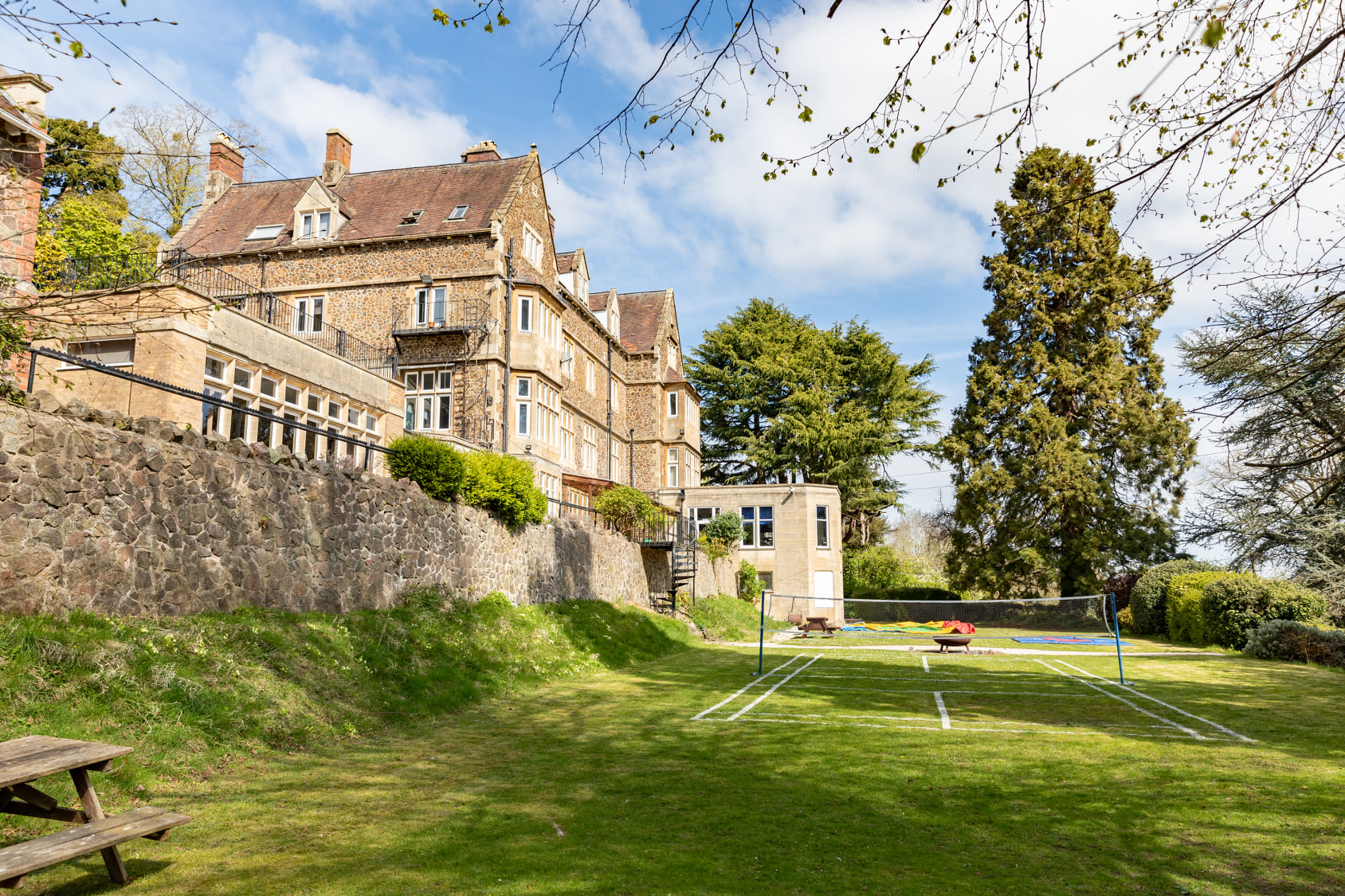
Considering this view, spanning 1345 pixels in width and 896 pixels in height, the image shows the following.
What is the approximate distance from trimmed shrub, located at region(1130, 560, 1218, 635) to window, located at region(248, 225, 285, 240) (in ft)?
120

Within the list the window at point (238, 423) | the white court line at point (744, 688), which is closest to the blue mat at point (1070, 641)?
the white court line at point (744, 688)

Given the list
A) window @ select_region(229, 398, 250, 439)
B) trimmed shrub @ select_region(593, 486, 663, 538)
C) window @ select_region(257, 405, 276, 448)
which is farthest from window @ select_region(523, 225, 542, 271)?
window @ select_region(229, 398, 250, 439)

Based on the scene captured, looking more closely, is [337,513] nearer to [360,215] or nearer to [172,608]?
Result: [172,608]

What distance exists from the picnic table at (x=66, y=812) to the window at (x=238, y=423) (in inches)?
558

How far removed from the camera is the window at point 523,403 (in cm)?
3044

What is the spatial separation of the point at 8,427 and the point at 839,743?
10179mm

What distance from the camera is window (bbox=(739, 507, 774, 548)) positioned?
42.3 m

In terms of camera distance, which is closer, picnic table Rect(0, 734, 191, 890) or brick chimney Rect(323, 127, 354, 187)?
picnic table Rect(0, 734, 191, 890)

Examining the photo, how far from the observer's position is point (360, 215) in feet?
109

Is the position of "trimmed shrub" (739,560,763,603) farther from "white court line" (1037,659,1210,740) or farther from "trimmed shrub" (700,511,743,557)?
"white court line" (1037,659,1210,740)

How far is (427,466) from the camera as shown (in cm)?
1770

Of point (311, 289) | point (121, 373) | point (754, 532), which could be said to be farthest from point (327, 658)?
point (754, 532)

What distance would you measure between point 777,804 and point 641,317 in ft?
138

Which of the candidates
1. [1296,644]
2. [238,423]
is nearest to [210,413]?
[238,423]
